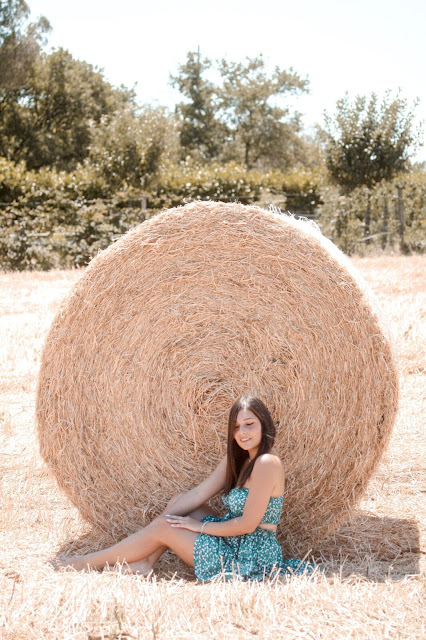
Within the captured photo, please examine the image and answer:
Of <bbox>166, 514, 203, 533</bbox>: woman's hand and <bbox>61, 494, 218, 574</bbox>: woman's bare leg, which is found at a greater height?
<bbox>166, 514, 203, 533</bbox>: woman's hand

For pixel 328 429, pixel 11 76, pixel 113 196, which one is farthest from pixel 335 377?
pixel 11 76

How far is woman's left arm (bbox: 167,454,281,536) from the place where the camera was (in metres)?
3.47

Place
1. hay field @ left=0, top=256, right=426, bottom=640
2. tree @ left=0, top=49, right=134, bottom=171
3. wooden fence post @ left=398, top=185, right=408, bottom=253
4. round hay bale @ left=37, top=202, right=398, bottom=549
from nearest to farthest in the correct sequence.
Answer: hay field @ left=0, top=256, right=426, bottom=640 < round hay bale @ left=37, top=202, right=398, bottom=549 < wooden fence post @ left=398, top=185, right=408, bottom=253 < tree @ left=0, top=49, right=134, bottom=171

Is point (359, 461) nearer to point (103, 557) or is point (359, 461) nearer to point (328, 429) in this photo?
point (328, 429)

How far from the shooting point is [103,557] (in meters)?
3.55

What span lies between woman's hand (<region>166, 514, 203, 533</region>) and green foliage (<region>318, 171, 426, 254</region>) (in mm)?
12417

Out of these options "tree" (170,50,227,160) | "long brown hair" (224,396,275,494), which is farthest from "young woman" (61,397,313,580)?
"tree" (170,50,227,160)

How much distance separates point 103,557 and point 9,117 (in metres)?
24.9

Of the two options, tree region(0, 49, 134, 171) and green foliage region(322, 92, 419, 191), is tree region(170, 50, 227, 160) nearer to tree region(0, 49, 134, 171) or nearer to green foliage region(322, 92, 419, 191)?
tree region(0, 49, 134, 171)

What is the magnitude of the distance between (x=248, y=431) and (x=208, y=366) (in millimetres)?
603

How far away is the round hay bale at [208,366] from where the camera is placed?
12.2 feet

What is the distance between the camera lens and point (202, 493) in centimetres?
380

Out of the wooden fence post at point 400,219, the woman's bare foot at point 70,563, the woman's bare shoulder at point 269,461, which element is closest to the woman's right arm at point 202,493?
the woman's bare shoulder at point 269,461

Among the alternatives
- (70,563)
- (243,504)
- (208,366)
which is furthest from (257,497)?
(70,563)
